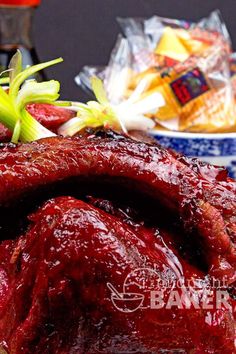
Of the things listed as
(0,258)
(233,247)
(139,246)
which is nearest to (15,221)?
(0,258)

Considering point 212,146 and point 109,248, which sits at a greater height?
point 212,146

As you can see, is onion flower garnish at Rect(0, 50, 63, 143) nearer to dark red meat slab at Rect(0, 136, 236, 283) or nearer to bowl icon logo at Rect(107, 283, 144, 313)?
dark red meat slab at Rect(0, 136, 236, 283)

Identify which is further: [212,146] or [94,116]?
[212,146]

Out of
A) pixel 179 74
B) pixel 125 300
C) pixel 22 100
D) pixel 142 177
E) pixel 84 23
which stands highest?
pixel 84 23

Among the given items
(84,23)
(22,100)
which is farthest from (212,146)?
(84,23)

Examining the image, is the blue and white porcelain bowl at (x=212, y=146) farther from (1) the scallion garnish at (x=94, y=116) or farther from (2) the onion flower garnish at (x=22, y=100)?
(2) the onion flower garnish at (x=22, y=100)

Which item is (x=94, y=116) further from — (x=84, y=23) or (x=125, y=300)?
(x=84, y=23)

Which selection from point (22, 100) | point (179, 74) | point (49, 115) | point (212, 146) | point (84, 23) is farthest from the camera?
point (84, 23)

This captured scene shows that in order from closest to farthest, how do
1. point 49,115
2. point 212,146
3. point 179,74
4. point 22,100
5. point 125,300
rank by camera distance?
point 125,300 → point 22,100 → point 49,115 → point 212,146 → point 179,74
